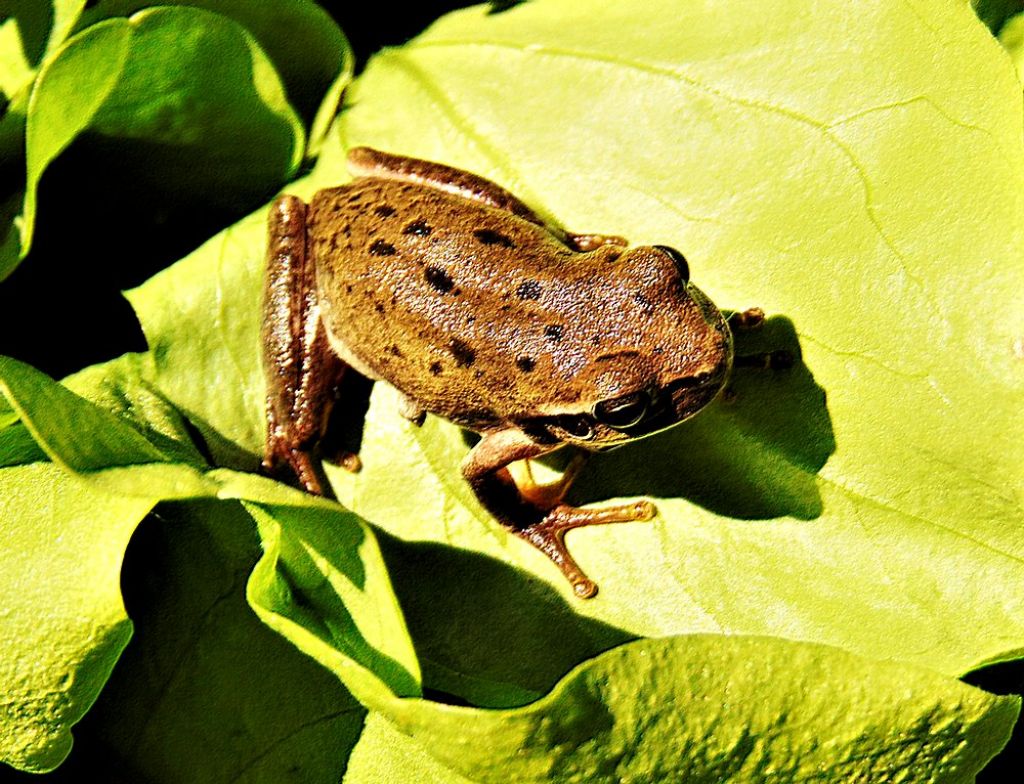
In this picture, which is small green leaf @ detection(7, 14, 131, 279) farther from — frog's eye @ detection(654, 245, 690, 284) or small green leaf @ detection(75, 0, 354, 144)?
frog's eye @ detection(654, 245, 690, 284)

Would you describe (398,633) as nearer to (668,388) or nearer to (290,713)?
(290,713)

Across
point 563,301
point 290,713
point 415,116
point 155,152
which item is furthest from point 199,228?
point 290,713

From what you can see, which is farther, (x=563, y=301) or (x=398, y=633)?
(x=563, y=301)

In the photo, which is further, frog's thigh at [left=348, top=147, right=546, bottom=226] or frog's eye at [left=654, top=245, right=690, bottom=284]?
frog's thigh at [left=348, top=147, right=546, bottom=226]

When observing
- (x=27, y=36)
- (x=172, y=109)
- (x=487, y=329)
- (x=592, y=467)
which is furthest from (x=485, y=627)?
(x=27, y=36)

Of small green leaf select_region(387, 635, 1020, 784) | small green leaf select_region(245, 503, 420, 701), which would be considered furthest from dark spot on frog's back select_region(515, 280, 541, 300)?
small green leaf select_region(387, 635, 1020, 784)

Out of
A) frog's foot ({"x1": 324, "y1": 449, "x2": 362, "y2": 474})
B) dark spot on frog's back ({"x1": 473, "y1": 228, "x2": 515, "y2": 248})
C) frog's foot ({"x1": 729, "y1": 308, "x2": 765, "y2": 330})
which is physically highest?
frog's foot ({"x1": 729, "y1": 308, "x2": 765, "y2": 330})

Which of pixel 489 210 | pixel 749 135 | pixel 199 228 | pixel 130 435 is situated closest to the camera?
pixel 130 435
